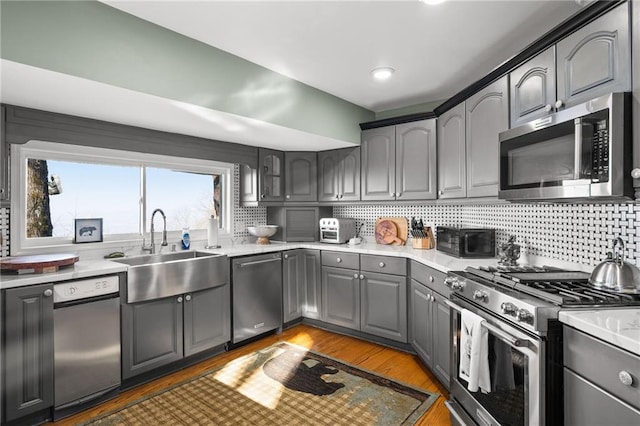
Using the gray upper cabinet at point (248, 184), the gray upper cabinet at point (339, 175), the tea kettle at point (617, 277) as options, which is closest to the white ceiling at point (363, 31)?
the gray upper cabinet at point (339, 175)

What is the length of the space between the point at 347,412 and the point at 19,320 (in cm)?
200

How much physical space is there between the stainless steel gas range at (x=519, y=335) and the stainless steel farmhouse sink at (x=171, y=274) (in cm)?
190

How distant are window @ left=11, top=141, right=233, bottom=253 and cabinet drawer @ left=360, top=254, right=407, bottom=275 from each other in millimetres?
1566

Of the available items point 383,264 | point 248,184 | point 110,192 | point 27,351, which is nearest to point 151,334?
point 27,351

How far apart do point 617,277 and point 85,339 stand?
9.78 feet

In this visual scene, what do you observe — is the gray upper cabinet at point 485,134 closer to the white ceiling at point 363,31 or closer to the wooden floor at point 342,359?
the white ceiling at point 363,31

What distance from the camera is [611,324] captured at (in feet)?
3.96

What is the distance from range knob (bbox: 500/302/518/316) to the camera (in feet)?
5.04

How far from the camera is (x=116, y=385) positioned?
2.35m

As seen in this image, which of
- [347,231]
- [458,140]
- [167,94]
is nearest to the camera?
[167,94]

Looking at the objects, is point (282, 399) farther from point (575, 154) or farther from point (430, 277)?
point (575, 154)

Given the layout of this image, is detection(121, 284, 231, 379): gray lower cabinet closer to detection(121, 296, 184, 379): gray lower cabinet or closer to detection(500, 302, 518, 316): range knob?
detection(121, 296, 184, 379): gray lower cabinet

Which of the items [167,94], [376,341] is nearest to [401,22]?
[167,94]

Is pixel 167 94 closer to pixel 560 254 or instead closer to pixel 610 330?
pixel 610 330
